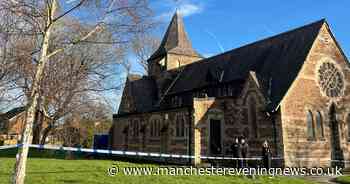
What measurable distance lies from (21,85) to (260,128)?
1551cm

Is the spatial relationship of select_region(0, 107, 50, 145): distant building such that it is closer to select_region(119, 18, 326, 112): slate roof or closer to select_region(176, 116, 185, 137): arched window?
select_region(119, 18, 326, 112): slate roof

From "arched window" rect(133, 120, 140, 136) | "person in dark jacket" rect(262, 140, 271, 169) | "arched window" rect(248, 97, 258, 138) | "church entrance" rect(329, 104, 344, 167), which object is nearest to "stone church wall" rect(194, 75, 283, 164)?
"arched window" rect(248, 97, 258, 138)

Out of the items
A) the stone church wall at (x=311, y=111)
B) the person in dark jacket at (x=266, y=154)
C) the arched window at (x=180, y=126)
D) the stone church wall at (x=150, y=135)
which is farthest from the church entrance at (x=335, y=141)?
the arched window at (x=180, y=126)

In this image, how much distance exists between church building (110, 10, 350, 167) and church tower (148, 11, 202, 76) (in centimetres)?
863

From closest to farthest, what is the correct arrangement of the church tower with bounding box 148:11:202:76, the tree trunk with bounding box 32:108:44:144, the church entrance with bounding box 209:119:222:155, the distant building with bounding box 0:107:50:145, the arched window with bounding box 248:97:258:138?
the arched window with bounding box 248:97:258:138 < the church entrance with bounding box 209:119:222:155 < the distant building with bounding box 0:107:50:145 < the tree trunk with bounding box 32:108:44:144 < the church tower with bounding box 148:11:202:76

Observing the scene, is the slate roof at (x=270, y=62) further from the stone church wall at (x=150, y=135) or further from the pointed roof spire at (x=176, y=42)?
the pointed roof spire at (x=176, y=42)

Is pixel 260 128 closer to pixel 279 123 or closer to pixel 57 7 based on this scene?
pixel 279 123

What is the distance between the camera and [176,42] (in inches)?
1561

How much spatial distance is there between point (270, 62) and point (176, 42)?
58.5 ft

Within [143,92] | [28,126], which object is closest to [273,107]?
[28,126]

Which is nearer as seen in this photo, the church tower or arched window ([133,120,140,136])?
arched window ([133,120,140,136])

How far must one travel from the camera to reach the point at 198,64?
1320 inches

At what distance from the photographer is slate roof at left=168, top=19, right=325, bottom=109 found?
21.1 m

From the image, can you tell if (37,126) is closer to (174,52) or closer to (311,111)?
(174,52)
